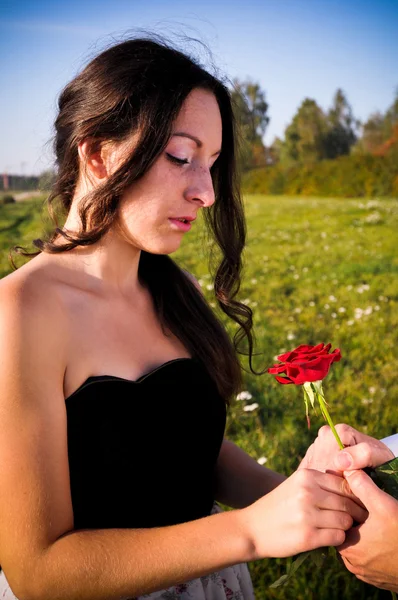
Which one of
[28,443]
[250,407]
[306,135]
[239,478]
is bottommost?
[250,407]

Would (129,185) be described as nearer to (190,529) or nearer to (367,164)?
(190,529)

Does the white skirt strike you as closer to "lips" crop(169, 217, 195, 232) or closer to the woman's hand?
the woman's hand

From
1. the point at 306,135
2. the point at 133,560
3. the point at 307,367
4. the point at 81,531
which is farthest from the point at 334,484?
the point at 306,135

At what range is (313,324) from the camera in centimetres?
554

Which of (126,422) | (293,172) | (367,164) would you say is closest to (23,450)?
(126,422)

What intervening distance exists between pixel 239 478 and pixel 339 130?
27.3 m

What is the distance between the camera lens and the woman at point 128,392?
1359 millimetres

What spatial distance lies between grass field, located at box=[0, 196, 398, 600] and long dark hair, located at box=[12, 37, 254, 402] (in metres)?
0.67

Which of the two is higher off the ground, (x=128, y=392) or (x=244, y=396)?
(x=128, y=392)

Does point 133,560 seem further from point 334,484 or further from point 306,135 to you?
point 306,135

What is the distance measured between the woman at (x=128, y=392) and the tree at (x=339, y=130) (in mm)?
26690

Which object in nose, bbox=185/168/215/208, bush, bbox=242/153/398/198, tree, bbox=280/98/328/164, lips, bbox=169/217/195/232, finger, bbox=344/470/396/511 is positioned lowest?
finger, bbox=344/470/396/511

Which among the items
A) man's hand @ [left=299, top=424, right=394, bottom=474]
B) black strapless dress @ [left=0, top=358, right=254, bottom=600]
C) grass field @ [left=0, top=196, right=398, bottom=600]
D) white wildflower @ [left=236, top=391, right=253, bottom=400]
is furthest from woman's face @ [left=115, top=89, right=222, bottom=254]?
white wildflower @ [left=236, top=391, right=253, bottom=400]

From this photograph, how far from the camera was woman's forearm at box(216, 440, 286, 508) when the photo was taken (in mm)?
1968
